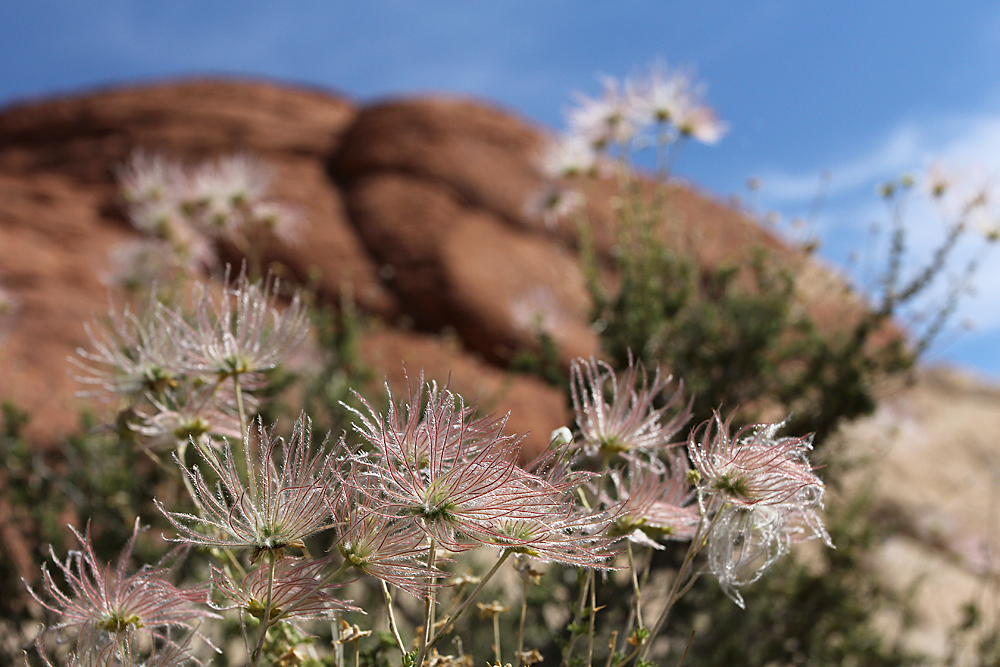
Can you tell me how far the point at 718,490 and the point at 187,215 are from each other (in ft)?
14.7

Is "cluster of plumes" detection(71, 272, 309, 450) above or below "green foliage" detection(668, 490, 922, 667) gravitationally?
above

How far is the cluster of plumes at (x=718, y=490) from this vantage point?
147 centimetres

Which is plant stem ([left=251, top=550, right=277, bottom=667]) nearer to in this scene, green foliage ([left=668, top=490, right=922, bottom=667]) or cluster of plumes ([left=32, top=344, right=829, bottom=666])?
cluster of plumes ([left=32, top=344, right=829, bottom=666])

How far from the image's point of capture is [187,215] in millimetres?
4961

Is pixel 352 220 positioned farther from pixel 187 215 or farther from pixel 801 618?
pixel 801 618

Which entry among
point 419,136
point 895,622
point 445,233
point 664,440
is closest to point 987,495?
point 895,622

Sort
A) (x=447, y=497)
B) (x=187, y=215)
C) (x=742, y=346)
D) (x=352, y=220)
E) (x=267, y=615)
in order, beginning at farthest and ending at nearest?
(x=352, y=220) < (x=187, y=215) < (x=742, y=346) < (x=447, y=497) < (x=267, y=615)

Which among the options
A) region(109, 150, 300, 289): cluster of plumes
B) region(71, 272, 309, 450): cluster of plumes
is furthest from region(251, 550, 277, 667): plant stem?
region(109, 150, 300, 289): cluster of plumes

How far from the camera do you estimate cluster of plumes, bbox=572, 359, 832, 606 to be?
4.83 feet

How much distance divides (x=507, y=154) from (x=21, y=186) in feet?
29.7

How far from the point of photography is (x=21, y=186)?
41.5 feet

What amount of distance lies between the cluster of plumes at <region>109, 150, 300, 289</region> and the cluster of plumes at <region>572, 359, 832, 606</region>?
3.45 m

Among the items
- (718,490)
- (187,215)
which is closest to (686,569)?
(718,490)

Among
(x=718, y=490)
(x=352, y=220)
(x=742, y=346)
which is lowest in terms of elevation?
(x=352, y=220)
